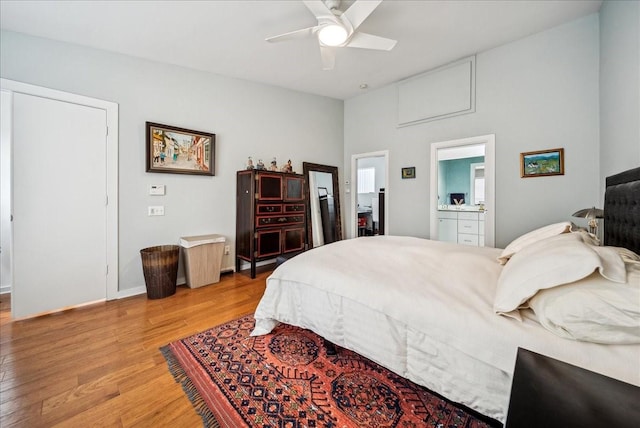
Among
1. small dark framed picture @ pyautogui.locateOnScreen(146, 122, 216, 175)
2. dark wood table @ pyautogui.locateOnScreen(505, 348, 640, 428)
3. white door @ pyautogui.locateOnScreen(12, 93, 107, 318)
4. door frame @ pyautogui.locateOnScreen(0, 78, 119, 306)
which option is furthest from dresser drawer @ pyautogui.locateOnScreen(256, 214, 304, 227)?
dark wood table @ pyautogui.locateOnScreen(505, 348, 640, 428)

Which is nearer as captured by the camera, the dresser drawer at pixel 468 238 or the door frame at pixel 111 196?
the door frame at pixel 111 196

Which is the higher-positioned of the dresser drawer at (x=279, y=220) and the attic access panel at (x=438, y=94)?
the attic access panel at (x=438, y=94)

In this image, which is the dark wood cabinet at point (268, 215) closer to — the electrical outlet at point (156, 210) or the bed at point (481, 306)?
the electrical outlet at point (156, 210)

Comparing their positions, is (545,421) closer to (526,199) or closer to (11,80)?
(526,199)

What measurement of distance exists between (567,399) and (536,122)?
11.2 feet

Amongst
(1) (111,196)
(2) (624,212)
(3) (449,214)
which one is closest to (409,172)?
(3) (449,214)

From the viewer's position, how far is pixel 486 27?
2678 mm

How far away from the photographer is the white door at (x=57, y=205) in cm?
233

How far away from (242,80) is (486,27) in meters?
3.08

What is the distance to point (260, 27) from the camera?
257 centimetres

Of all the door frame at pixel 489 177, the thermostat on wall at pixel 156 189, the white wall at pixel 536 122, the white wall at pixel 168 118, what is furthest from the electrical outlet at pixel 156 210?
the door frame at pixel 489 177

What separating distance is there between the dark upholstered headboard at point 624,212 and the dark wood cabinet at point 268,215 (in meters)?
3.20

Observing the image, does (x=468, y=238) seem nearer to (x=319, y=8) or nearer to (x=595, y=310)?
Answer: (x=595, y=310)

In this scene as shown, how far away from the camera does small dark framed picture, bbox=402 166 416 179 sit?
3.96m
